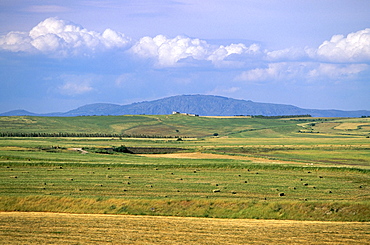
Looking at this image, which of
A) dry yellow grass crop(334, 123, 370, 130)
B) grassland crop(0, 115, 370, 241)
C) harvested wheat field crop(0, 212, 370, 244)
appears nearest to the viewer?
harvested wheat field crop(0, 212, 370, 244)

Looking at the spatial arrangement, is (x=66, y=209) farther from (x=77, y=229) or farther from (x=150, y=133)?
(x=150, y=133)

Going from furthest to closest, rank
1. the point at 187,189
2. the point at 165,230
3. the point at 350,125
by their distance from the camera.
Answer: the point at 350,125
the point at 187,189
the point at 165,230

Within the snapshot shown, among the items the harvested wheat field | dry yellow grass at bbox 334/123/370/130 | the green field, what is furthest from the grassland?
dry yellow grass at bbox 334/123/370/130

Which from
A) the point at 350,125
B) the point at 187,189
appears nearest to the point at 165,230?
the point at 187,189

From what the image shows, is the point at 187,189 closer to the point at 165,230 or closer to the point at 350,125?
the point at 165,230

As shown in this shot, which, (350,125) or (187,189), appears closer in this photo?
(187,189)

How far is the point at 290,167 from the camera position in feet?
172

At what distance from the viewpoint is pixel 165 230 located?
88.3ft

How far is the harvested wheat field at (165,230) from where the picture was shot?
24688 millimetres

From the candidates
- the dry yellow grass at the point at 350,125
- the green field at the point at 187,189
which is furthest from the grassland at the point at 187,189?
the dry yellow grass at the point at 350,125

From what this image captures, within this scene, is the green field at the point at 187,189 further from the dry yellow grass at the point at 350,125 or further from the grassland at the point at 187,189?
the dry yellow grass at the point at 350,125

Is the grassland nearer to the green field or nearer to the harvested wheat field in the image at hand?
the green field

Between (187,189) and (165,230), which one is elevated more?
(187,189)

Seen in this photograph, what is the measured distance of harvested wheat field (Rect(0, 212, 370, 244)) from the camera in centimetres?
2469
